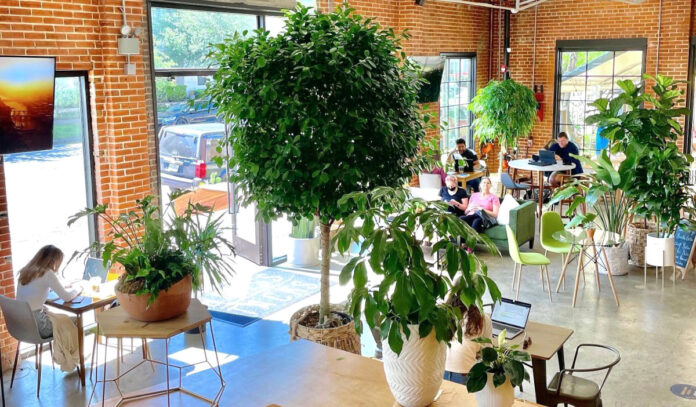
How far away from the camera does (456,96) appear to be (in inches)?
521

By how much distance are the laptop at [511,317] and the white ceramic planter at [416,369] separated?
2.05m

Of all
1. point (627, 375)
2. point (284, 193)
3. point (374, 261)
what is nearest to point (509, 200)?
point (627, 375)

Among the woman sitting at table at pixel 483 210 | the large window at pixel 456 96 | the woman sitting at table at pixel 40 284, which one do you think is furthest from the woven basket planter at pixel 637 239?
the woman sitting at table at pixel 40 284

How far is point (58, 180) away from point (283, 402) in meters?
4.01

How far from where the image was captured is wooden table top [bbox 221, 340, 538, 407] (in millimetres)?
3223

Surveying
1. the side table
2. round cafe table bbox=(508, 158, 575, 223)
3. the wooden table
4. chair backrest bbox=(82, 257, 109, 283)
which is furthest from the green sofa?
the side table

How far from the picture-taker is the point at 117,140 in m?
6.68

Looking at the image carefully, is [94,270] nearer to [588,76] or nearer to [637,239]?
[637,239]

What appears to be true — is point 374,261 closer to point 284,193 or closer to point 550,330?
point 284,193

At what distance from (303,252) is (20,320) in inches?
158

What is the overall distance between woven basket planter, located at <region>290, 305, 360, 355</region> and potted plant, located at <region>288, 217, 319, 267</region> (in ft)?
12.5

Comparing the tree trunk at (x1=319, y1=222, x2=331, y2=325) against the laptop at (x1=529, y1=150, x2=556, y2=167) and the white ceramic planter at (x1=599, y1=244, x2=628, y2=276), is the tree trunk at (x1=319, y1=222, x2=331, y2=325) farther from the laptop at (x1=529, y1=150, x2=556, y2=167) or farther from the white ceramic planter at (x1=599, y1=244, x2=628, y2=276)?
the laptop at (x1=529, y1=150, x2=556, y2=167)

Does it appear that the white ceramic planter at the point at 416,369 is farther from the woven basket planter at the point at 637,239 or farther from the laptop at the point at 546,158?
the laptop at the point at 546,158

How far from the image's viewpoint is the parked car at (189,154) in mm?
7488
